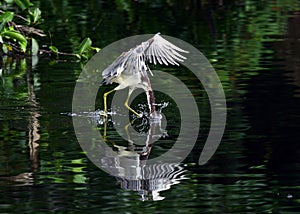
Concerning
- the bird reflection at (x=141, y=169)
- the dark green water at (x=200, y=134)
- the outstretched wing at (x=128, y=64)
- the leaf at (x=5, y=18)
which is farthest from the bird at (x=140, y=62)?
the leaf at (x=5, y=18)

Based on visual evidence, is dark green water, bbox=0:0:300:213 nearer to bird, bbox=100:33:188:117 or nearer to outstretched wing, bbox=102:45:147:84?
bird, bbox=100:33:188:117

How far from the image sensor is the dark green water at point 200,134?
5.84 m

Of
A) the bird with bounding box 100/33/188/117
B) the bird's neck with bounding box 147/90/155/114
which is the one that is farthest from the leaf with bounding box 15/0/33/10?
the bird's neck with bounding box 147/90/155/114

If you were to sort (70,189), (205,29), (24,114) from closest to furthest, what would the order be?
1. (70,189)
2. (24,114)
3. (205,29)

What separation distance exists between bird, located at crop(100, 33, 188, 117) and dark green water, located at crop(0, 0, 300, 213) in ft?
1.16

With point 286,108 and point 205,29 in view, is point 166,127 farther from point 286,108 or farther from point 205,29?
point 205,29

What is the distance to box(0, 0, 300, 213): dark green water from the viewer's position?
5.84 meters

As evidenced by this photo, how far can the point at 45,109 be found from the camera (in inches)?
336

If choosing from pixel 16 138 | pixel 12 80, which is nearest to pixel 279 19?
pixel 12 80

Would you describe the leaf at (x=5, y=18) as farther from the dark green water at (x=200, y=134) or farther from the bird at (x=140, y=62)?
the bird at (x=140, y=62)

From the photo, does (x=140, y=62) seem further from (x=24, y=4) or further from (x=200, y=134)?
(x=24, y=4)

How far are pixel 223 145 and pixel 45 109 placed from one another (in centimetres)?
202

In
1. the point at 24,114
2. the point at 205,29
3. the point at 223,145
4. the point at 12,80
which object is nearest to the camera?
the point at 223,145

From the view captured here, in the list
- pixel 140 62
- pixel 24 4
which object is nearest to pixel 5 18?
pixel 24 4
